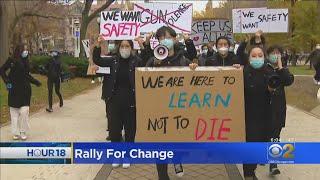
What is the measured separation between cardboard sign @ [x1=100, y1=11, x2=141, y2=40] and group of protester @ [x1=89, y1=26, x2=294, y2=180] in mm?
350

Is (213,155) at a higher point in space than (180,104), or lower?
lower

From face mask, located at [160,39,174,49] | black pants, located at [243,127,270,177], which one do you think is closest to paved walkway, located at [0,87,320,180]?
black pants, located at [243,127,270,177]

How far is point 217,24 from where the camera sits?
37.5ft

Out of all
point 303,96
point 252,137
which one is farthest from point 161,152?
point 303,96

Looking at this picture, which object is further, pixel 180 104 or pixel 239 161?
pixel 180 104

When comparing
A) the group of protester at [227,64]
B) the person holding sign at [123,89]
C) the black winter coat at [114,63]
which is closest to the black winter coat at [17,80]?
the group of protester at [227,64]

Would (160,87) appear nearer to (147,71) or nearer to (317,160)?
(147,71)

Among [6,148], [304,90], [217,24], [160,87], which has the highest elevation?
[217,24]

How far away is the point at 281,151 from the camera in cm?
498

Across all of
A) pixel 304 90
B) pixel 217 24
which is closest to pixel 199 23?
pixel 217 24

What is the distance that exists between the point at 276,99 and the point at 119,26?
8.52 ft

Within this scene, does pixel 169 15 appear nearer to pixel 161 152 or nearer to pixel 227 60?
pixel 227 60

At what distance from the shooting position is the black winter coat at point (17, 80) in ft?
29.9

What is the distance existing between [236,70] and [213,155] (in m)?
1.08
